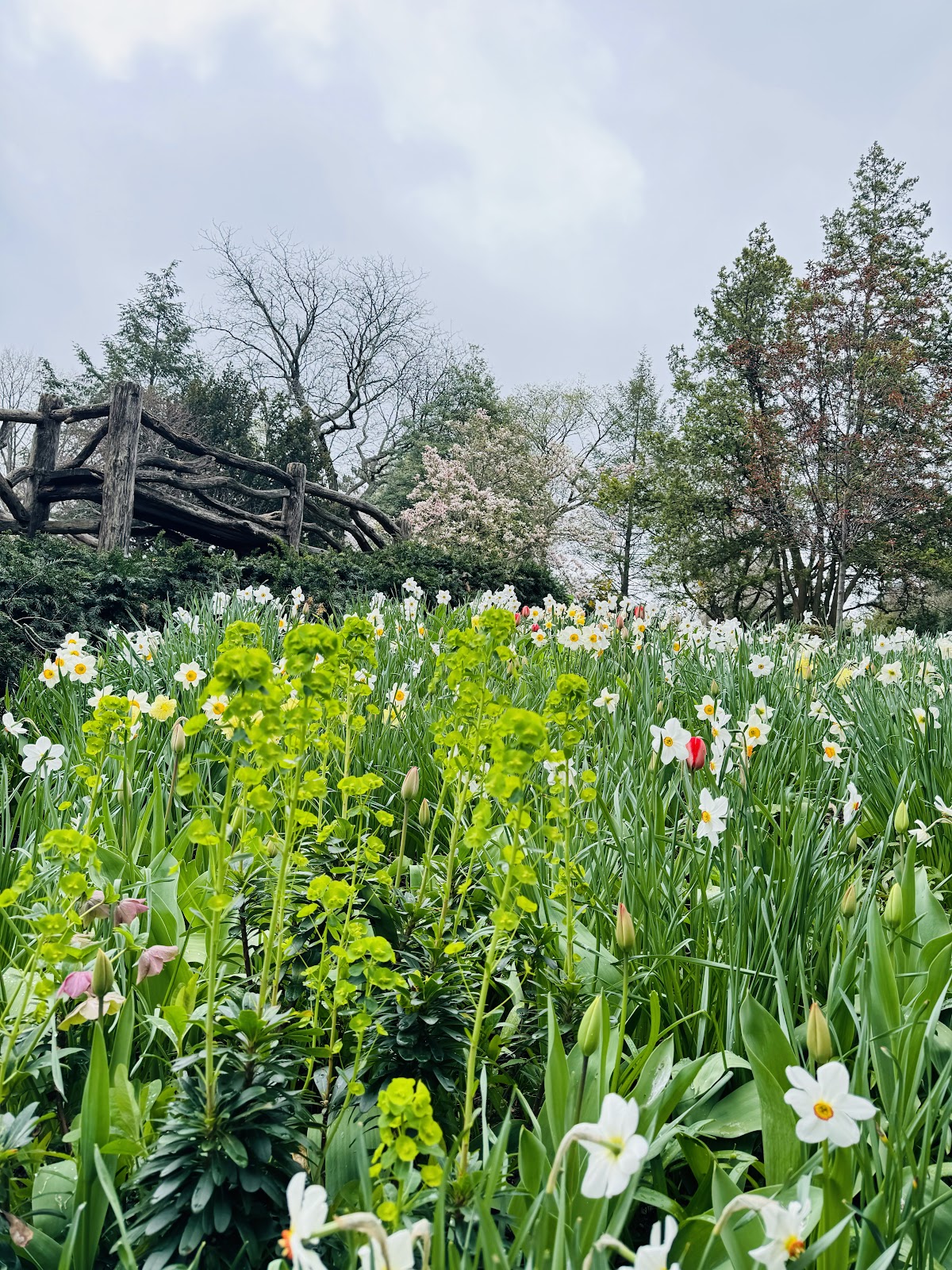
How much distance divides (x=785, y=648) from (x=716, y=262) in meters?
18.7

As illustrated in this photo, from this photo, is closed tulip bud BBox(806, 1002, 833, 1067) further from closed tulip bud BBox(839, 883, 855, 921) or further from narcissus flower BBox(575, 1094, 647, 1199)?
closed tulip bud BBox(839, 883, 855, 921)

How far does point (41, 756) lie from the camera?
1831 mm

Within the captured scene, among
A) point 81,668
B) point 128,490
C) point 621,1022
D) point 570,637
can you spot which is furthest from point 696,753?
point 128,490

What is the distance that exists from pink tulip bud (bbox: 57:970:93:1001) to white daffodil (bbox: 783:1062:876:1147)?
92cm

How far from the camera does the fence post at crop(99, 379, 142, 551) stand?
7.50 m

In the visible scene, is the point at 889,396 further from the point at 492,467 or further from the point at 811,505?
the point at 492,467

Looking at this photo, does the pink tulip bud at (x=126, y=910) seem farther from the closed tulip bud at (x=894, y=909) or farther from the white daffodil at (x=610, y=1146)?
the closed tulip bud at (x=894, y=909)

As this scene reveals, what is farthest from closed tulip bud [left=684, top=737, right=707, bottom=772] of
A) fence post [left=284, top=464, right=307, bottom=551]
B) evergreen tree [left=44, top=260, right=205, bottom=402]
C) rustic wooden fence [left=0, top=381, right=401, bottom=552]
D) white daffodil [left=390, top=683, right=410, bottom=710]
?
evergreen tree [left=44, top=260, right=205, bottom=402]

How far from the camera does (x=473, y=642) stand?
1.27m

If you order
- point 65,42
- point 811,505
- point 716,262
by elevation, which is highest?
point 65,42

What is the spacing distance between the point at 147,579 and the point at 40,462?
399 cm

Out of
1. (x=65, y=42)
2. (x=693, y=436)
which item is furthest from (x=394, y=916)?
(x=65, y=42)

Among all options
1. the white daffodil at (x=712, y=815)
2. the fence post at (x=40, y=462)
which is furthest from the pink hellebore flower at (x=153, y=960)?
the fence post at (x=40, y=462)

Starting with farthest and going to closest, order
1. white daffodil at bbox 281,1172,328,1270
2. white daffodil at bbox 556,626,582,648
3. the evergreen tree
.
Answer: the evergreen tree → white daffodil at bbox 556,626,582,648 → white daffodil at bbox 281,1172,328,1270
